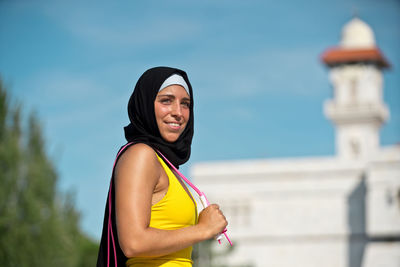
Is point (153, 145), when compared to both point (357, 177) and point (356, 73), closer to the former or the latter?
point (357, 177)

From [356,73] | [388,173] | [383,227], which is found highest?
[356,73]

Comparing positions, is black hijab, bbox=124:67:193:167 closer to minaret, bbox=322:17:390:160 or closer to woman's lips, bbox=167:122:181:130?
woman's lips, bbox=167:122:181:130

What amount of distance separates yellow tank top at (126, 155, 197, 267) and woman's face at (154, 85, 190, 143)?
0.41 feet

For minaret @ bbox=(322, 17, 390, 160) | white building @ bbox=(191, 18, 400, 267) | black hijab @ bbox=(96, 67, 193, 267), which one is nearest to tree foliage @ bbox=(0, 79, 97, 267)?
white building @ bbox=(191, 18, 400, 267)

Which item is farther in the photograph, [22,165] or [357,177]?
[357,177]

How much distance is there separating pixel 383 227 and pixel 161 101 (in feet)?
141

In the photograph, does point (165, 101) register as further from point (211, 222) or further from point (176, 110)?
point (211, 222)

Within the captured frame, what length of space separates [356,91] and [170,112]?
5637 centimetres

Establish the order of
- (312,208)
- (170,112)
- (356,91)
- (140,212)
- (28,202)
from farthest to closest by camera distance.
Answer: (356,91) → (312,208) → (28,202) → (170,112) → (140,212)

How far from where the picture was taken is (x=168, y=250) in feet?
9.27

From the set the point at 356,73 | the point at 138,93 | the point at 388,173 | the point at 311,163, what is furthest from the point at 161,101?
the point at 356,73

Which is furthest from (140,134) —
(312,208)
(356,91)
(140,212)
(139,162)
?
(356,91)

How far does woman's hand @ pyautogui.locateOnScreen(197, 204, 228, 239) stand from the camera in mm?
2912

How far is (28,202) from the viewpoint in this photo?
1036 inches
